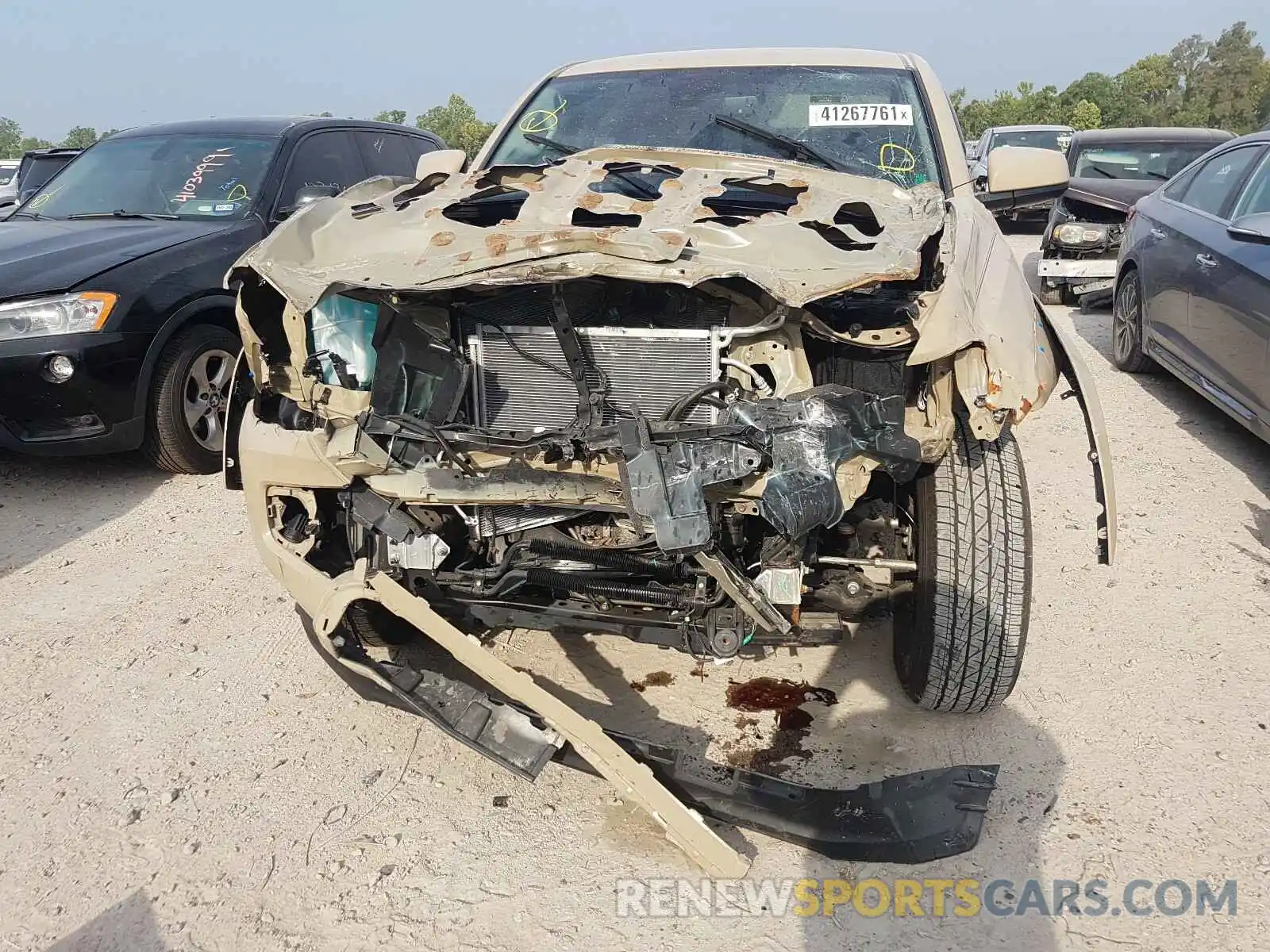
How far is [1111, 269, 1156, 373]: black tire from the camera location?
5926mm

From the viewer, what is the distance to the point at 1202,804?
95.3 inches

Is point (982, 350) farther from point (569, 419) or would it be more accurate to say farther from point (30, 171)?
point (30, 171)

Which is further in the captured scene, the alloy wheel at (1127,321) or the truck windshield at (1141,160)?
the truck windshield at (1141,160)

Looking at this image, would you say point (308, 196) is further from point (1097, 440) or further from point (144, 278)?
point (1097, 440)

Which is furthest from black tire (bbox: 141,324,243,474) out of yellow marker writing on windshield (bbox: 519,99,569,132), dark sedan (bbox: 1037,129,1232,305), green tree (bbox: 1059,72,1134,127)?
green tree (bbox: 1059,72,1134,127)

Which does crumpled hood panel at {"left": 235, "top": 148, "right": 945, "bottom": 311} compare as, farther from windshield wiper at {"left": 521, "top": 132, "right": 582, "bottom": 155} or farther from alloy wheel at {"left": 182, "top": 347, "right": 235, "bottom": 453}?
alloy wheel at {"left": 182, "top": 347, "right": 235, "bottom": 453}

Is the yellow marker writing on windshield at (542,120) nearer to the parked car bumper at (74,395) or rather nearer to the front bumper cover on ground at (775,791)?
the parked car bumper at (74,395)

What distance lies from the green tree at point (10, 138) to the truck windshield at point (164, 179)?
218 ft

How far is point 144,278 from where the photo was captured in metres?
4.48

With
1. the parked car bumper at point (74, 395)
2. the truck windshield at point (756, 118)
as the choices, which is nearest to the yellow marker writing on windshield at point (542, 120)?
the truck windshield at point (756, 118)

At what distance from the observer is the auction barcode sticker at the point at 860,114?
3.37 metres

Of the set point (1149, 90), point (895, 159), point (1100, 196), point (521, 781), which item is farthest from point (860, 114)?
point (1149, 90)

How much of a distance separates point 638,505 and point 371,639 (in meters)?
1.50

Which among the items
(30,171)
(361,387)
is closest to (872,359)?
(361,387)
